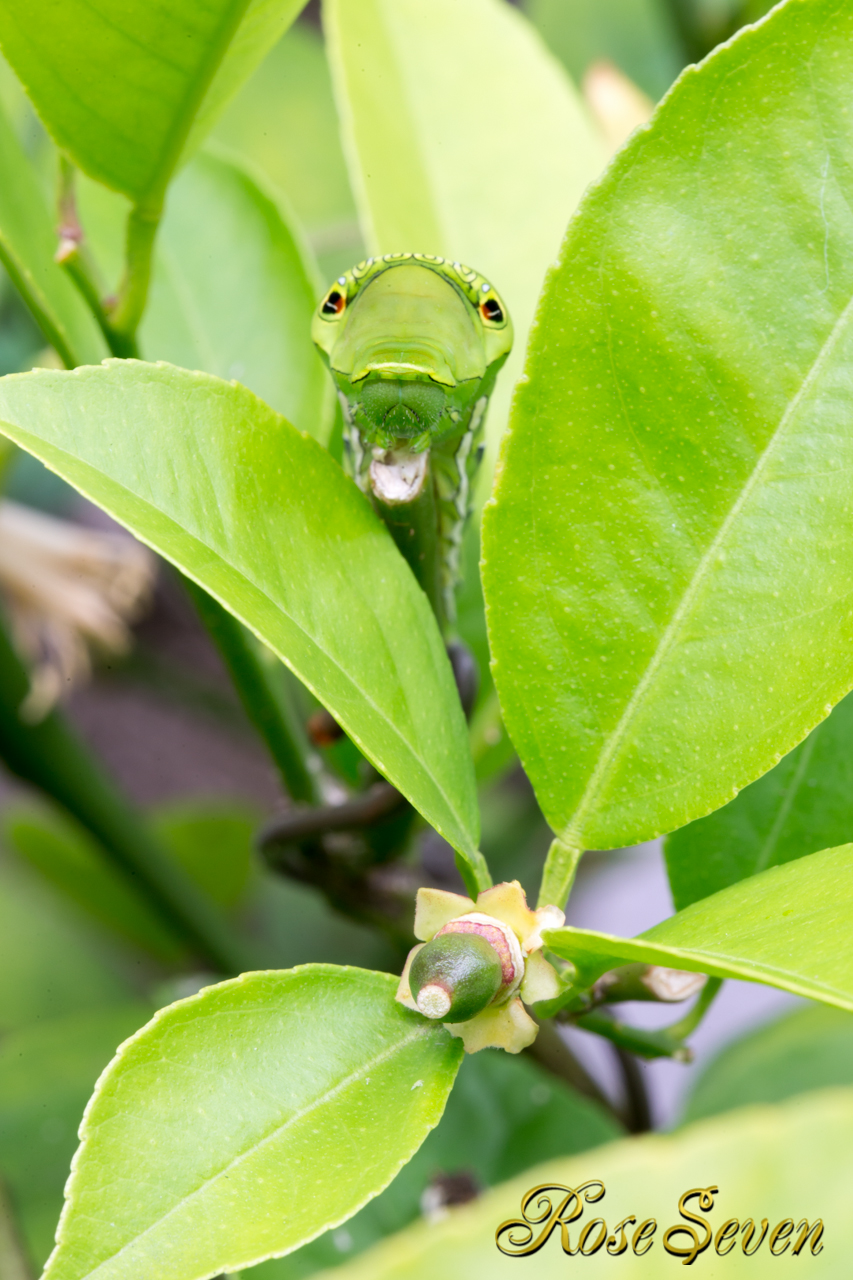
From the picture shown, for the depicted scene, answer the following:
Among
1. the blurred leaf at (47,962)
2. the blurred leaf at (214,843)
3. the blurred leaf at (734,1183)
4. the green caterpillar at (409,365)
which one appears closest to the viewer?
the blurred leaf at (734,1183)

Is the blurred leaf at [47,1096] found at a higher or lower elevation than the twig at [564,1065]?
higher

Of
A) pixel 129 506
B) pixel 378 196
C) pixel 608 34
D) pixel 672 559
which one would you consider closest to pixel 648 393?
pixel 672 559

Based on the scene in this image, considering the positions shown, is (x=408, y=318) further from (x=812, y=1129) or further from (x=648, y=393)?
(x=812, y=1129)

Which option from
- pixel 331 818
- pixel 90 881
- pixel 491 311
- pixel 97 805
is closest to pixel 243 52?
pixel 491 311

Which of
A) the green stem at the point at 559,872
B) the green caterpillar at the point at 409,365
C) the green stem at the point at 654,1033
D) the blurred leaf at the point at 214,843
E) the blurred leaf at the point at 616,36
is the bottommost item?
the green stem at the point at 654,1033

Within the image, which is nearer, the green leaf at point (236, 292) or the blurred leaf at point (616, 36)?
the green leaf at point (236, 292)

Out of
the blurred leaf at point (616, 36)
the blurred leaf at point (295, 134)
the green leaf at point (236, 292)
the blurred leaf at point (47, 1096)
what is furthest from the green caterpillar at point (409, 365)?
→ the blurred leaf at point (616, 36)

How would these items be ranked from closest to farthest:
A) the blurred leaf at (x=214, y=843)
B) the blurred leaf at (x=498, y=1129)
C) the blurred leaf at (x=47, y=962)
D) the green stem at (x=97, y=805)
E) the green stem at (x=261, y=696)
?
the green stem at (x=261, y=696) < the blurred leaf at (x=498, y=1129) < the green stem at (x=97, y=805) < the blurred leaf at (x=47, y=962) < the blurred leaf at (x=214, y=843)

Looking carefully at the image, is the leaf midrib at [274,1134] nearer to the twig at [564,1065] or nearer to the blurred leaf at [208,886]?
the twig at [564,1065]
